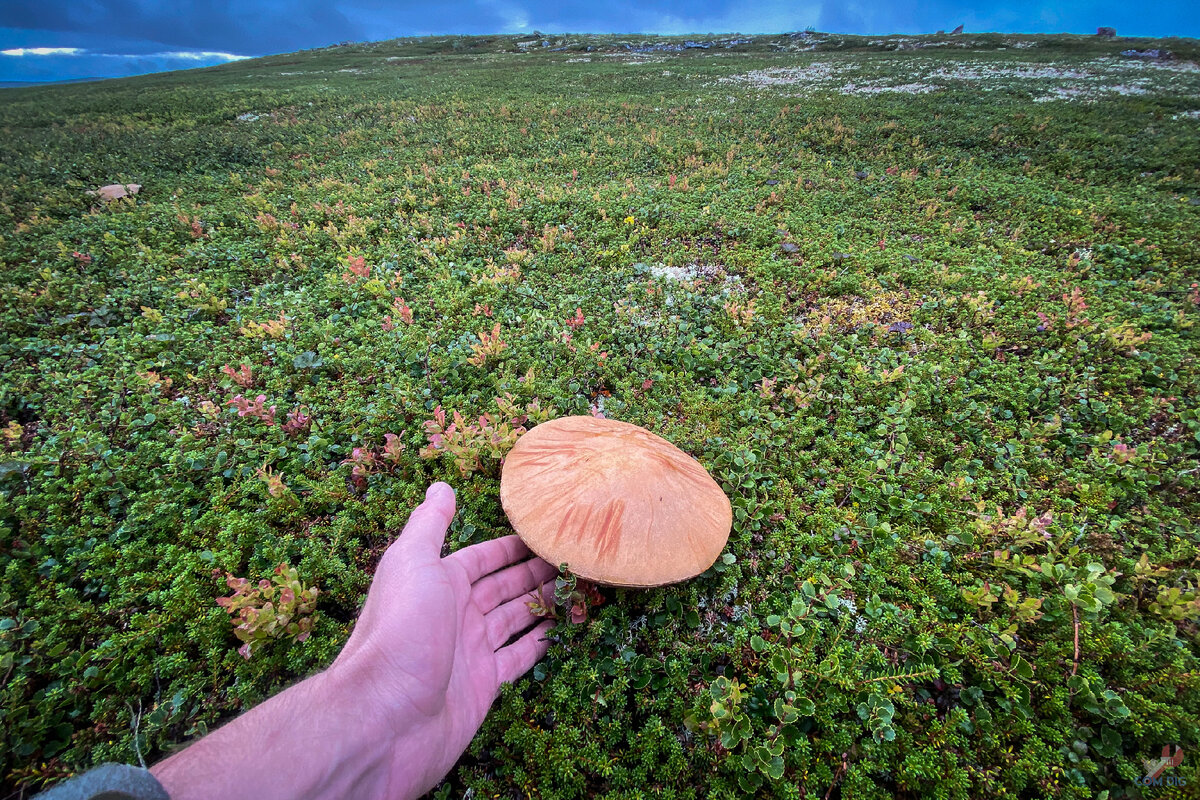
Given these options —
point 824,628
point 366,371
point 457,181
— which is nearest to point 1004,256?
point 824,628

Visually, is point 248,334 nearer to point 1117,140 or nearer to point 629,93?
point 1117,140

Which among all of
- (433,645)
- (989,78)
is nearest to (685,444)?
(433,645)

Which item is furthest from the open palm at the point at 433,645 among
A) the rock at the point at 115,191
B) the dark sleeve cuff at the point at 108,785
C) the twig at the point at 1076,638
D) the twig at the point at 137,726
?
the rock at the point at 115,191

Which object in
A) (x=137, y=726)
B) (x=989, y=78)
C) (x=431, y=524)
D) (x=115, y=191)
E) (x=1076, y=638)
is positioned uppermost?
(x=989, y=78)

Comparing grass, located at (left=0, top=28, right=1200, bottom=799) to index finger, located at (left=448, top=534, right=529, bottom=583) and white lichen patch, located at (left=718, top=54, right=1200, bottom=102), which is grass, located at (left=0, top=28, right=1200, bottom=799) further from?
white lichen patch, located at (left=718, top=54, right=1200, bottom=102)

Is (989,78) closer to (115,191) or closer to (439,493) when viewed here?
(439,493)

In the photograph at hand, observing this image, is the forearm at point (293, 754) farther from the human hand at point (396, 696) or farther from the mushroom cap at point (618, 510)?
the mushroom cap at point (618, 510)
